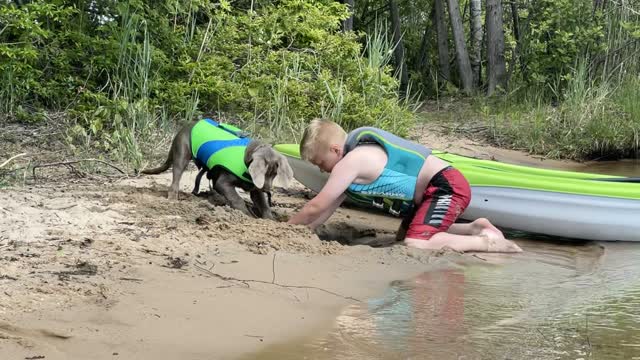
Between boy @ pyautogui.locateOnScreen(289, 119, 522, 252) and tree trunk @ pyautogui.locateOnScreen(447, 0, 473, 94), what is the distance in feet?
29.8

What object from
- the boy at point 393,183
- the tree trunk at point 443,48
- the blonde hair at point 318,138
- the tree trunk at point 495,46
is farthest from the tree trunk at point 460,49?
the blonde hair at point 318,138

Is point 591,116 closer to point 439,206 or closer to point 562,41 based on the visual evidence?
point 562,41

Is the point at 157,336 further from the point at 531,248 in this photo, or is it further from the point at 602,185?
the point at 602,185

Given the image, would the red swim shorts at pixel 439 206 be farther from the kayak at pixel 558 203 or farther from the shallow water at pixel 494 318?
the kayak at pixel 558 203

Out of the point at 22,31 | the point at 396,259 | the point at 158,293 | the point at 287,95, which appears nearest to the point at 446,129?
the point at 287,95

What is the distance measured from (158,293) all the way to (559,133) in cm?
832

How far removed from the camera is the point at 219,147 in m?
5.75

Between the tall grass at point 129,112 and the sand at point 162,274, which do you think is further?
the tall grass at point 129,112

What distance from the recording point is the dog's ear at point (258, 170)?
5398 millimetres

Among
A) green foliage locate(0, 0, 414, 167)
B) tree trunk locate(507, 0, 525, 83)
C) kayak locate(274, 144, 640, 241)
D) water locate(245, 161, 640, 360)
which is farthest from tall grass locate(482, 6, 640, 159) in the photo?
water locate(245, 161, 640, 360)

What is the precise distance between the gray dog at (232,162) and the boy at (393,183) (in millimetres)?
388

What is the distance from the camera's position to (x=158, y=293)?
343 cm

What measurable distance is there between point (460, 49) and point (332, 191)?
9999mm

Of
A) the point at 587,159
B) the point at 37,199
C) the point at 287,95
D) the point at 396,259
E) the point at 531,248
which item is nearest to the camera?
the point at 396,259
